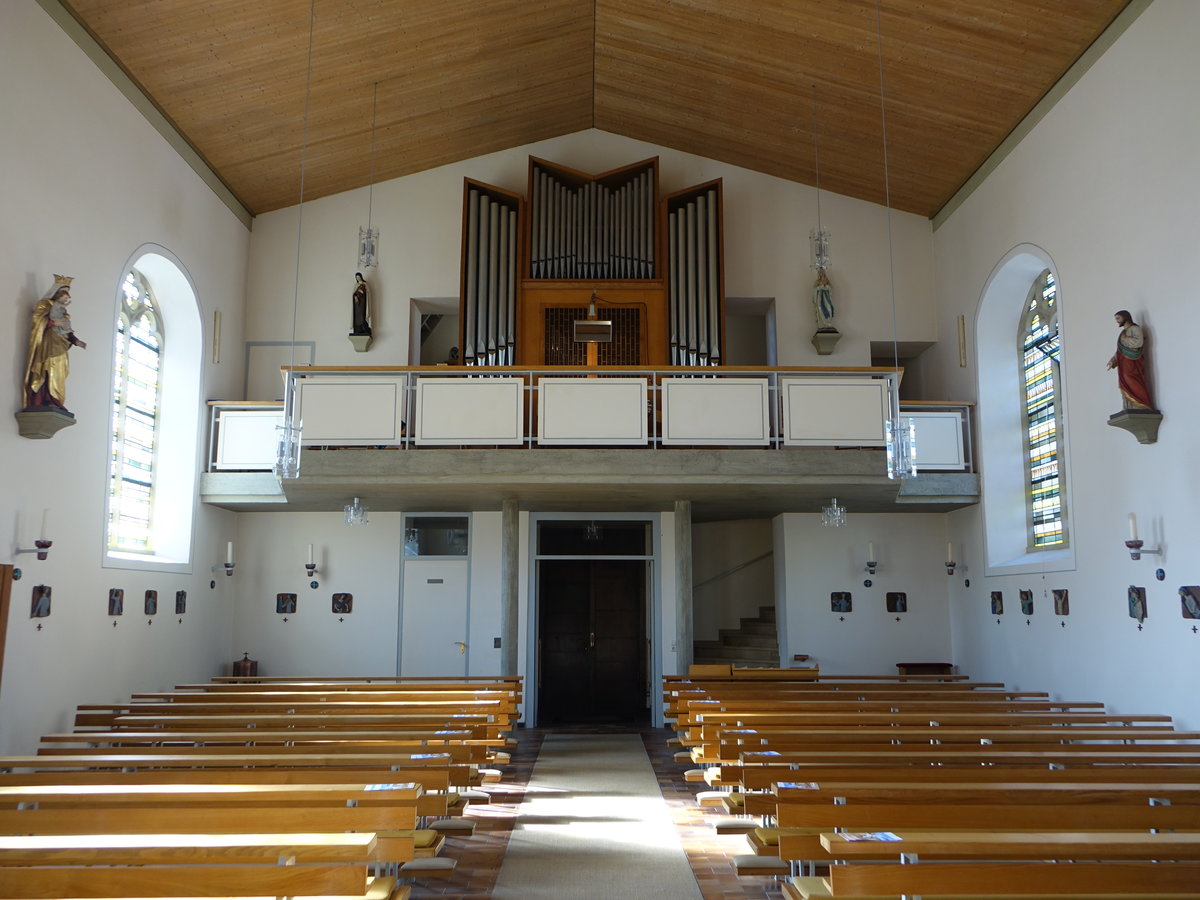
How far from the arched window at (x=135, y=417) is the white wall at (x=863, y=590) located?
24.9ft

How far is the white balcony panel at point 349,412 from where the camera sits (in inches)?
415

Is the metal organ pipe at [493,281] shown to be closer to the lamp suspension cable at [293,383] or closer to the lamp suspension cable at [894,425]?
the lamp suspension cable at [293,383]

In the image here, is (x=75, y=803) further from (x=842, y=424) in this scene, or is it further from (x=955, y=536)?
(x=955, y=536)

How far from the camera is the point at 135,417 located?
10945mm

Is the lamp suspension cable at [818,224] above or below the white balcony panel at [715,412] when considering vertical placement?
above

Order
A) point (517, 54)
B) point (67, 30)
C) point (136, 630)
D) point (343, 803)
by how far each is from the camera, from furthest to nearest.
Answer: point (517, 54) → point (136, 630) → point (67, 30) → point (343, 803)

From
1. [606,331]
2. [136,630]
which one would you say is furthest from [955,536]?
[136,630]

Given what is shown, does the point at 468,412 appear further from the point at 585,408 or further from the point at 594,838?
the point at 594,838

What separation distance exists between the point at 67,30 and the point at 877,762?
8677mm

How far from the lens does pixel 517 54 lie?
11625mm

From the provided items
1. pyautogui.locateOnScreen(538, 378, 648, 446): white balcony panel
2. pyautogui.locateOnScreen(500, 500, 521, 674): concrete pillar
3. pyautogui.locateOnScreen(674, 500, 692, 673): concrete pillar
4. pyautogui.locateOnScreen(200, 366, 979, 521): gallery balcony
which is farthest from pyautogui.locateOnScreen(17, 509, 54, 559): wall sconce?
pyautogui.locateOnScreen(674, 500, 692, 673): concrete pillar

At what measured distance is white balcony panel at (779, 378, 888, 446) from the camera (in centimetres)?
1058

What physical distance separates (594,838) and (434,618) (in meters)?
6.52

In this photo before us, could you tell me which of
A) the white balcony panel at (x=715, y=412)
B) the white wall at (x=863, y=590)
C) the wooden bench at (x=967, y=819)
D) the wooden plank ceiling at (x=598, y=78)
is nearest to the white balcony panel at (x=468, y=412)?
the white balcony panel at (x=715, y=412)
